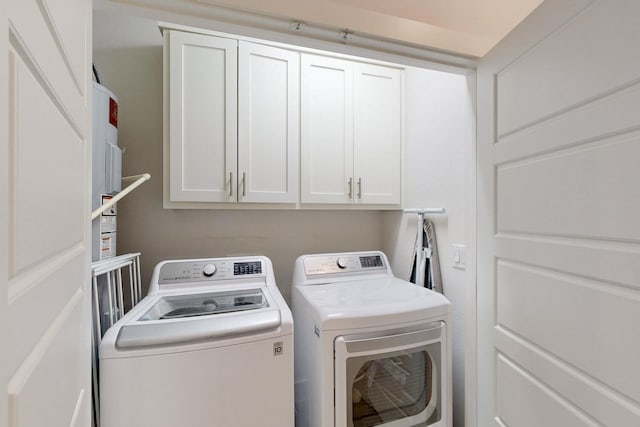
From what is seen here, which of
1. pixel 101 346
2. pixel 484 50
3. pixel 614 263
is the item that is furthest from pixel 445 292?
pixel 101 346

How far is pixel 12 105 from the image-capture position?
1.14 feet

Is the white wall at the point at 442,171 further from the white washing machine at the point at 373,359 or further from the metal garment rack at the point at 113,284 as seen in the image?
the metal garment rack at the point at 113,284

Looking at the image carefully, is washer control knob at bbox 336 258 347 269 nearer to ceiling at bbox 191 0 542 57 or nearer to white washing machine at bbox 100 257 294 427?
white washing machine at bbox 100 257 294 427

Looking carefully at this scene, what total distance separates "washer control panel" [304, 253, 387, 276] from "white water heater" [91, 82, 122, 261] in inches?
41.7

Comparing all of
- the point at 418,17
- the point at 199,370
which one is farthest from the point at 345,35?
the point at 199,370

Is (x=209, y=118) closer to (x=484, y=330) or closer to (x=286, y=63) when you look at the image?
(x=286, y=63)

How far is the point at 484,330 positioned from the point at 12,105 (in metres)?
1.49

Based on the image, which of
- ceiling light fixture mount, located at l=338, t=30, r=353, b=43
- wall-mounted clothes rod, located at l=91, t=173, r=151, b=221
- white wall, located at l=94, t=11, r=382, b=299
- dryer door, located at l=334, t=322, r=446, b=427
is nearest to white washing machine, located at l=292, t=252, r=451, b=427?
dryer door, located at l=334, t=322, r=446, b=427

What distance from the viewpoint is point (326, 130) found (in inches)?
74.9

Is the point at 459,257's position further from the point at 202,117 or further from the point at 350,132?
the point at 202,117

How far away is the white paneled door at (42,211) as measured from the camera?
0.33 metres

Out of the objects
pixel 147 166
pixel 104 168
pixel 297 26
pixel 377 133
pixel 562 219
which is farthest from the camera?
pixel 377 133

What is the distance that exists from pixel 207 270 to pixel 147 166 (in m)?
0.82

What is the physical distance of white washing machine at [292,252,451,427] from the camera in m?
1.21
